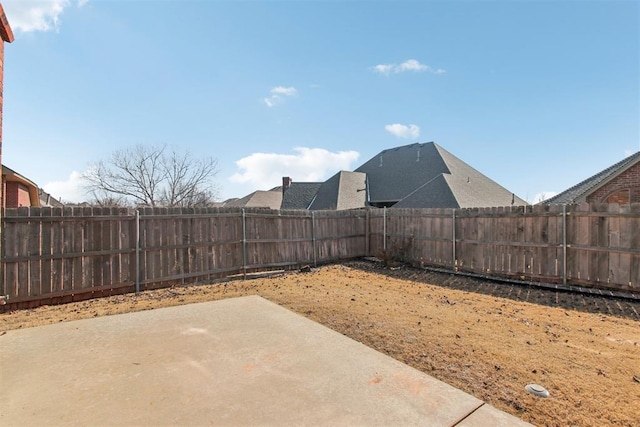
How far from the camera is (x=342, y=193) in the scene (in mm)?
22406

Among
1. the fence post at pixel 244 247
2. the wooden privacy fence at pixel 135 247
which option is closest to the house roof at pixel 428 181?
the wooden privacy fence at pixel 135 247

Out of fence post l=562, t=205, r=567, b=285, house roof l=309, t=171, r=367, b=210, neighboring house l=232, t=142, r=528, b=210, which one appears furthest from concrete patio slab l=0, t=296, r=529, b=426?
house roof l=309, t=171, r=367, b=210

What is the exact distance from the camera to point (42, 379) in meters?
2.62

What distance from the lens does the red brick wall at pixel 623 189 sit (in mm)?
10743

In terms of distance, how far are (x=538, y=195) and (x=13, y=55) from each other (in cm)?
3782

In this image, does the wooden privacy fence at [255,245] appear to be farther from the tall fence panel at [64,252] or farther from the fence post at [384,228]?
the fence post at [384,228]

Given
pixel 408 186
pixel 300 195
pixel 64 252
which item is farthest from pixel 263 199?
pixel 64 252

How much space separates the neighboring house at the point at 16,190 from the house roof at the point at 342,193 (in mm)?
15856

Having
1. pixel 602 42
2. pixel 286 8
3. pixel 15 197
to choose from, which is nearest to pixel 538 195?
pixel 602 42

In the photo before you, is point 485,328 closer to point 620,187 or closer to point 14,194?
point 620,187

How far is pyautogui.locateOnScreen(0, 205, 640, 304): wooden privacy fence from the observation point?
5.46 m

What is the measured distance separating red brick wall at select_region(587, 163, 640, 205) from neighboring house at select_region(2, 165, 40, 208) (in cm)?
2169

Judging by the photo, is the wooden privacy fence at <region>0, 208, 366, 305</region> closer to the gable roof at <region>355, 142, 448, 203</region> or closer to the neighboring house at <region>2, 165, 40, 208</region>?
the neighboring house at <region>2, 165, 40, 208</region>

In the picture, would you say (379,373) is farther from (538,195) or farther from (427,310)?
(538,195)
